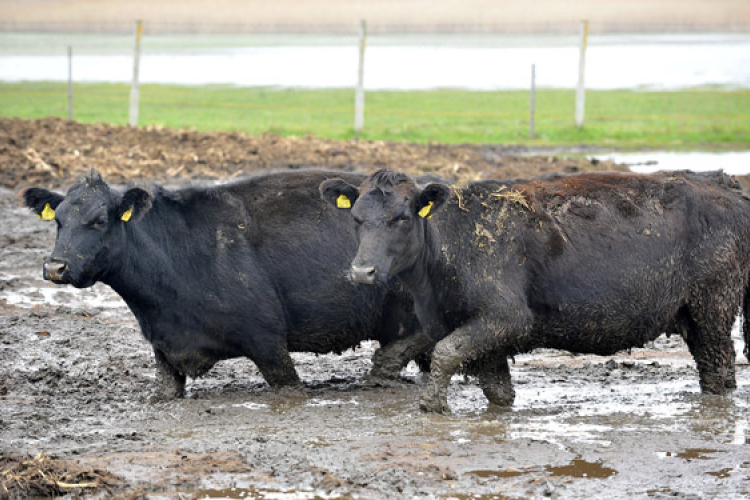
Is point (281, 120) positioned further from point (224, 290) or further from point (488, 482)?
point (488, 482)

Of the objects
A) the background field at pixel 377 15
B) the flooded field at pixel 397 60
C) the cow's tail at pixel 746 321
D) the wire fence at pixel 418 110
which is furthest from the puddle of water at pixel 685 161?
the background field at pixel 377 15

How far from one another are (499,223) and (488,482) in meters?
2.38

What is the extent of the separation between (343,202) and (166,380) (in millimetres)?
2062

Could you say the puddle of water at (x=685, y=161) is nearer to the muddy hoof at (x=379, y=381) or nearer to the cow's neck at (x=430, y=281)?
the muddy hoof at (x=379, y=381)

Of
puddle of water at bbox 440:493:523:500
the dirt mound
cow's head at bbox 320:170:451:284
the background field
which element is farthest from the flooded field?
puddle of water at bbox 440:493:523:500

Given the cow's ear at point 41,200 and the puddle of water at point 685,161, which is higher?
the puddle of water at point 685,161

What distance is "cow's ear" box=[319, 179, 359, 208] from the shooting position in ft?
28.3

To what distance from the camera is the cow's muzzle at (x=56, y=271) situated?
8.66m

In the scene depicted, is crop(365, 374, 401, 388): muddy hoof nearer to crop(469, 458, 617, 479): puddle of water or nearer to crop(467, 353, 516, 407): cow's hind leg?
crop(467, 353, 516, 407): cow's hind leg

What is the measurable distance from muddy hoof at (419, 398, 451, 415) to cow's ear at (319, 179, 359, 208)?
1519mm

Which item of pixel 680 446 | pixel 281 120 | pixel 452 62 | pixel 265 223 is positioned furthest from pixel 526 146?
pixel 452 62

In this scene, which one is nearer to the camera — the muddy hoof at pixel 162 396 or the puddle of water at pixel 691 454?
the puddle of water at pixel 691 454

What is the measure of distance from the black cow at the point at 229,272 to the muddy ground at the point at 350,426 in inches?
15.8

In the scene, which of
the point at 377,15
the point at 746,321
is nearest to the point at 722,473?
the point at 746,321
